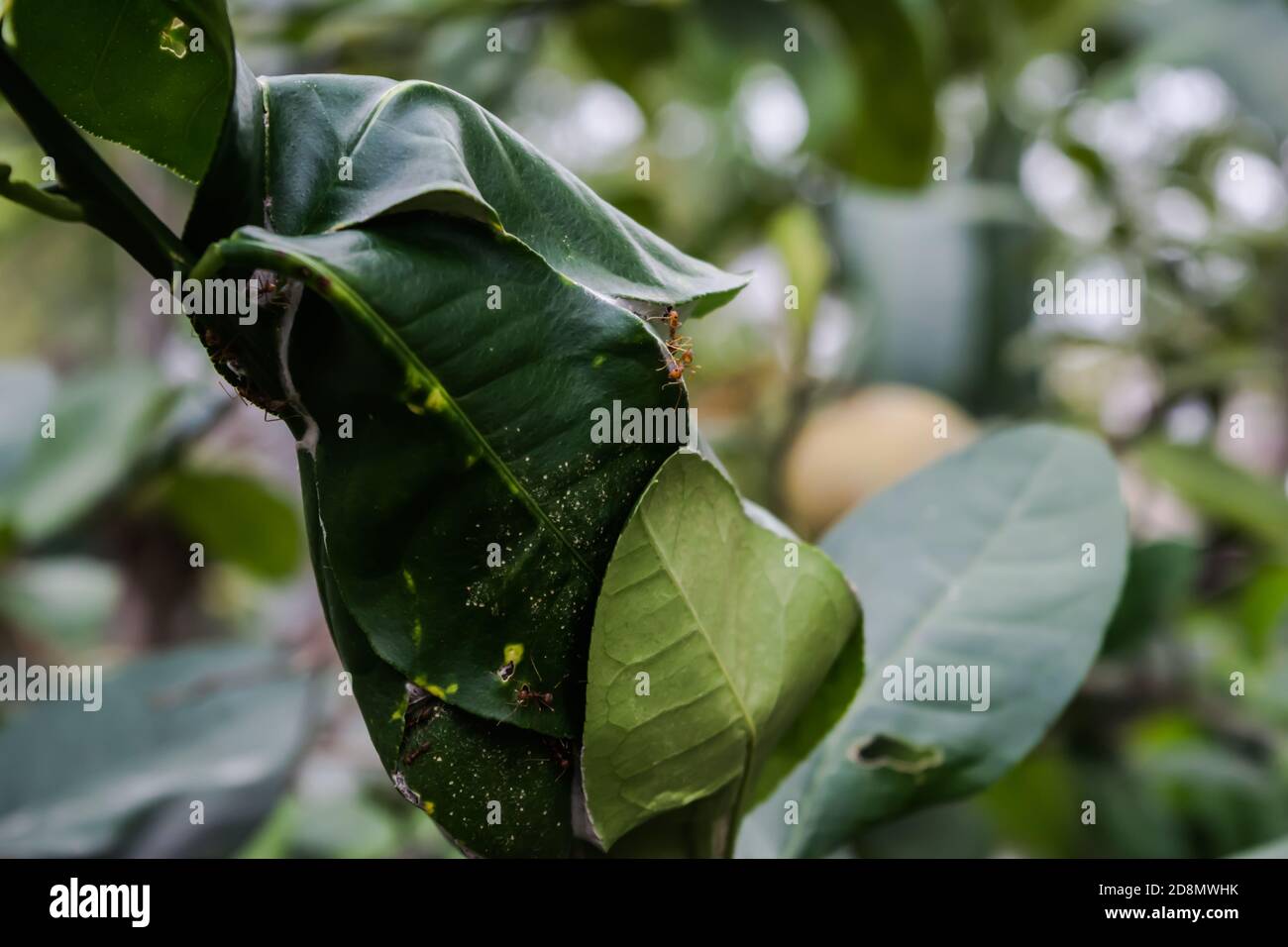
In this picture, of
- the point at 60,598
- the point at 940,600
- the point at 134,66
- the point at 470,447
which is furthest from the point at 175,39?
the point at 60,598

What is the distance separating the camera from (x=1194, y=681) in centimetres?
95

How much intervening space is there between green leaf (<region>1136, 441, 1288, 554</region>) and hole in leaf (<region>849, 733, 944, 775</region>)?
2.05ft

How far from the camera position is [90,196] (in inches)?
10.0

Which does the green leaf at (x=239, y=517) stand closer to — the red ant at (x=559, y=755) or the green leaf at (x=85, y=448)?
the green leaf at (x=85, y=448)

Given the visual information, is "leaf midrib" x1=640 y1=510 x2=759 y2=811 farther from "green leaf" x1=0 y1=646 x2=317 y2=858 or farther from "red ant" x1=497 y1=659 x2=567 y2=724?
"green leaf" x1=0 y1=646 x2=317 y2=858

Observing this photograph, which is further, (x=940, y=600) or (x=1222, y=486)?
(x=1222, y=486)

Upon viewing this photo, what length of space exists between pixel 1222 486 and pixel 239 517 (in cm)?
87

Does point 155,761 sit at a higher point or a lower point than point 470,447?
lower

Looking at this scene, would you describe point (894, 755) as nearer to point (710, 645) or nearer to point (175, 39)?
point (710, 645)

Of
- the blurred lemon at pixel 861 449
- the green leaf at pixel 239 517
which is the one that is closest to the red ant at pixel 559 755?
the blurred lemon at pixel 861 449

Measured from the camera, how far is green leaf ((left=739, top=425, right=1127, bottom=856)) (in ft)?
1.39

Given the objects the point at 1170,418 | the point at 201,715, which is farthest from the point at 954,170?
the point at 201,715
